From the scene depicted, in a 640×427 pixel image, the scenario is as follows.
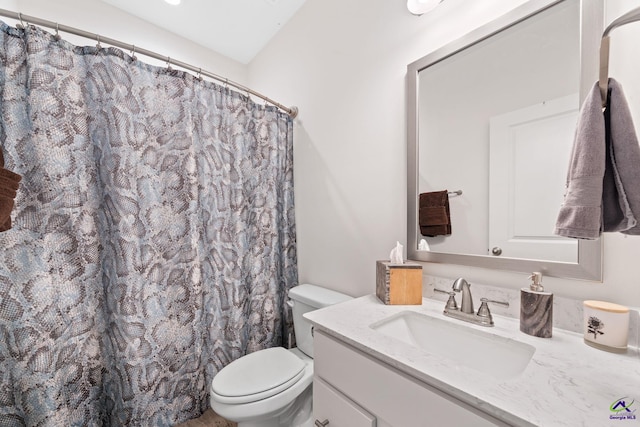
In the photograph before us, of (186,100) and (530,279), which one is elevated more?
(186,100)

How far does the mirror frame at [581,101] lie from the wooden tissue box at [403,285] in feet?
0.43

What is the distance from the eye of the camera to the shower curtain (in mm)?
1049

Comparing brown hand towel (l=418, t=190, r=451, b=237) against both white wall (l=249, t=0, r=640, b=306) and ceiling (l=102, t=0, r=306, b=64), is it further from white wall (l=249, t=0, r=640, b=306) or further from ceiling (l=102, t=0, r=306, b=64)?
ceiling (l=102, t=0, r=306, b=64)

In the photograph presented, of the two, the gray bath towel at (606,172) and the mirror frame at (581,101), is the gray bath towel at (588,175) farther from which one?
the mirror frame at (581,101)

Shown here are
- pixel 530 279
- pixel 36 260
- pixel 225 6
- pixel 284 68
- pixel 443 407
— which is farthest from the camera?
pixel 284 68

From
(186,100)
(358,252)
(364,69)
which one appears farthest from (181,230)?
(364,69)

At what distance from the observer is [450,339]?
2.75 ft

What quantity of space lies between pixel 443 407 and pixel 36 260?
1.61 metres

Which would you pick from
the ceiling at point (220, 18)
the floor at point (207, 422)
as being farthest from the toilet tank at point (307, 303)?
the ceiling at point (220, 18)

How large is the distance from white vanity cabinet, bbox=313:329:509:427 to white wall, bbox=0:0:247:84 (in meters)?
2.37

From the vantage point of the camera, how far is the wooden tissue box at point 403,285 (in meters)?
1.00

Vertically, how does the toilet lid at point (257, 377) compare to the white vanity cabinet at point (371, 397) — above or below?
below

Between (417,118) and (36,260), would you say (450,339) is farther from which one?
(36,260)

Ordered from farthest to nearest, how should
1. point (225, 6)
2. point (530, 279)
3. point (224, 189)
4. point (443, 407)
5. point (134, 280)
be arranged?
point (225, 6) → point (224, 189) → point (134, 280) → point (530, 279) → point (443, 407)
